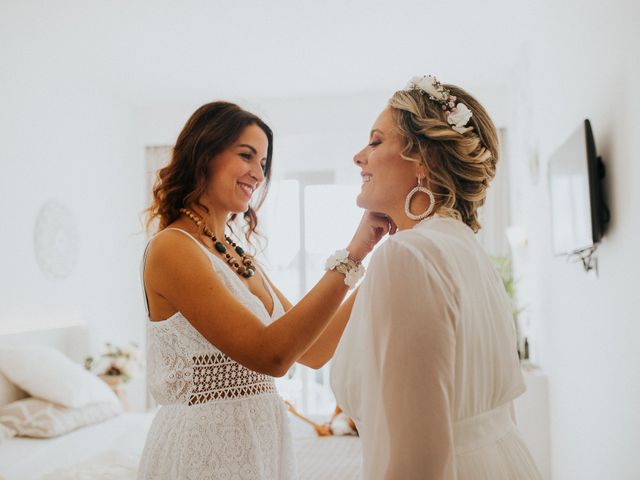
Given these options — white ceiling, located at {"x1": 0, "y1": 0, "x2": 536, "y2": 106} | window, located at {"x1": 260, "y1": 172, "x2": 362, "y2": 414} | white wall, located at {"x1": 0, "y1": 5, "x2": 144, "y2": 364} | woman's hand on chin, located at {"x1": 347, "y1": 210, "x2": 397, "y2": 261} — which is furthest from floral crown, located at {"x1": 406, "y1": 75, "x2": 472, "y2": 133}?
window, located at {"x1": 260, "y1": 172, "x2": 362, "y2": 414}

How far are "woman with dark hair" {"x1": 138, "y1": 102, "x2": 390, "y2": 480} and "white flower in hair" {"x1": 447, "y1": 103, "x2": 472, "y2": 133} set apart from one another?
0.29 meters

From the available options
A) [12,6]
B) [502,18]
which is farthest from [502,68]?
[12,6]

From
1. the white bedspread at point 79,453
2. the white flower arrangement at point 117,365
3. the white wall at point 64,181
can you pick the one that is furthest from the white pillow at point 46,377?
the white flower arrangement at point 117,365

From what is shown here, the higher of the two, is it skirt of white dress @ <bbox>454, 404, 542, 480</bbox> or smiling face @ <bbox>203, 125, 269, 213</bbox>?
smiling face @ <bbox>203, 125, 269, 213</bbox>

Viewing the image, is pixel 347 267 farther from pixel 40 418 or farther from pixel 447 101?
pixel 40 418

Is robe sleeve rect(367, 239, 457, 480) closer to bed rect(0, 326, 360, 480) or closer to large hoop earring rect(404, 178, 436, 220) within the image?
large hoop earring rect(404, 178, 436, 220)

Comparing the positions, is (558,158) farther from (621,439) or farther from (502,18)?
(502,18)

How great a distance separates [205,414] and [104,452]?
170 centimetres

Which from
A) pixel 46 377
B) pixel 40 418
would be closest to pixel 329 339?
pixel 40 418

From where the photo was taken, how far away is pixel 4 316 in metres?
3.76

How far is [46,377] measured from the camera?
343 cm

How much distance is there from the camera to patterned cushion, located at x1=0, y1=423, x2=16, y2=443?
306cm

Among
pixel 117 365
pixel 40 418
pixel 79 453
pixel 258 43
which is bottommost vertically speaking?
pixel 79 453

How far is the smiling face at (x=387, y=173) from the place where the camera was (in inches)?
48.7
